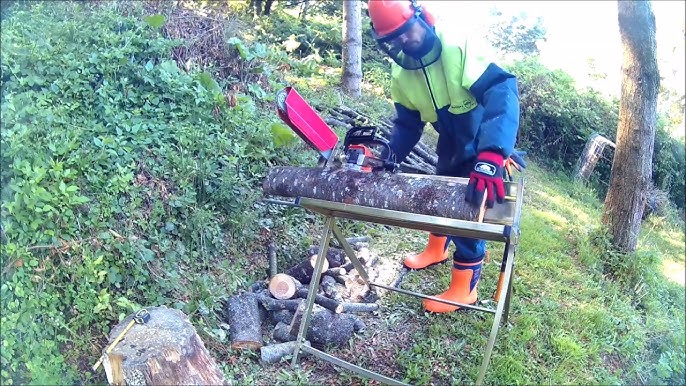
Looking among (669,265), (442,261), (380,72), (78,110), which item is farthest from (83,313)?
(380,72)

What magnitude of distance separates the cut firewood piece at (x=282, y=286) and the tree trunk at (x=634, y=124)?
11.0 ft

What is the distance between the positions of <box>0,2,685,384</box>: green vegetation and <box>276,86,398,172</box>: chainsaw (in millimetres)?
1131

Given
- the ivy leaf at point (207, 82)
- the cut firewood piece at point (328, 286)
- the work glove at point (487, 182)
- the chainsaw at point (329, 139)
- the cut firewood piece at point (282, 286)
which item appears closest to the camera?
the work glove at point (487, 182)

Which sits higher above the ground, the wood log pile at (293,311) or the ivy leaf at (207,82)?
the ivy leaf at (207,82)

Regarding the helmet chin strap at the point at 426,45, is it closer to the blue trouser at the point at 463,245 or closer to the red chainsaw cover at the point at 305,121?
the red chainsaw cover at the point at 305,121

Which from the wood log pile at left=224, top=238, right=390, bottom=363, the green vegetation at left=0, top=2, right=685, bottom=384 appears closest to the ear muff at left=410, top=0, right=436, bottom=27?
the wood log pile at left=224, top=238, right=390, bottom=363

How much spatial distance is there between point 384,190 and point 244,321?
1249 millimetres

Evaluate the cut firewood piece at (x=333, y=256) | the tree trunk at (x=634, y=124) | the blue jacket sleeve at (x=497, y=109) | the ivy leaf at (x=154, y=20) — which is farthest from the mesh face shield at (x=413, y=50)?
the tree trunk at (x=634, y=124)

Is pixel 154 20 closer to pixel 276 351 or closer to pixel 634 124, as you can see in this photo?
pixel 276 351

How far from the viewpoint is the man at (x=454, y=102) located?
2512mm

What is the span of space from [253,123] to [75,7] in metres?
1.99

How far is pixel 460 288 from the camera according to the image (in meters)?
3.66

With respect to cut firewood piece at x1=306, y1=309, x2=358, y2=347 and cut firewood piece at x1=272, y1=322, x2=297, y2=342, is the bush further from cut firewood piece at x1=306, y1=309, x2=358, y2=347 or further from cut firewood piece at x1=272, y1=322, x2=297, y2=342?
cut firewood piece at x1=306, y1=309, x2=358, y2=347

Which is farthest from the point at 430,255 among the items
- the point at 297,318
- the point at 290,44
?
the point at 290,44
